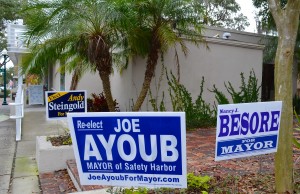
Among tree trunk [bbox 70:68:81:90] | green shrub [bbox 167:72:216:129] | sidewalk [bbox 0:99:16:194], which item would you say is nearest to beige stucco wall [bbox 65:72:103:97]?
tree trunk [bbox 70:68:81:90]

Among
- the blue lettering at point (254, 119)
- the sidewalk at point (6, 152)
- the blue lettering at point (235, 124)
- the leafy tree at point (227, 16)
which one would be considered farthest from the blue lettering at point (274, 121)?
the leafy tree at point (227, 16)

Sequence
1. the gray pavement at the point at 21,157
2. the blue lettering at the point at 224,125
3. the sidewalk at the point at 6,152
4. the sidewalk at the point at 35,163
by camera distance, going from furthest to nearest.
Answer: the sidewalk at the point at 6,152, the gray pavement at the point at 21,157, the sidewalk at the point at 35,163, the blue lettering at the point at 224,125

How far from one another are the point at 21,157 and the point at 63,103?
155 centimetres

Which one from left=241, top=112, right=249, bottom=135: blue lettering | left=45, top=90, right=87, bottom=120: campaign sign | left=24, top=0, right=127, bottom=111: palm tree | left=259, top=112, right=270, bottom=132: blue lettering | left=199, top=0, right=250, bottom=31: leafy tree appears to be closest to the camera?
left=241, top=112, right=249, bottom=135: blue lettering

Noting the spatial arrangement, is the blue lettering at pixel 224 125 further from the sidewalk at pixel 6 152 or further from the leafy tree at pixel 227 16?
the leafy tree at pixel 227 16

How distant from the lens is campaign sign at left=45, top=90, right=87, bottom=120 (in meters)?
7.10

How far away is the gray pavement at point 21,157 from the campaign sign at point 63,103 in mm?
1085

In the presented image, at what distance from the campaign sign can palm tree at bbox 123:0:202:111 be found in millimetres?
2220

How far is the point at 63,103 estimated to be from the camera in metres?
7.17

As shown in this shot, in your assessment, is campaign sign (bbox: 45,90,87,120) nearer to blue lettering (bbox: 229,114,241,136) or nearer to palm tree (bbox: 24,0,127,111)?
palm tree (bbox: 24,0,127,111)

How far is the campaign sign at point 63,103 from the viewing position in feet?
23.3

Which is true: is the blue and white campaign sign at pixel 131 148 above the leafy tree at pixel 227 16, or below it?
below

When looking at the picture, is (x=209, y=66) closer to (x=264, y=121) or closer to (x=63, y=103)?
(x=63, y=103)

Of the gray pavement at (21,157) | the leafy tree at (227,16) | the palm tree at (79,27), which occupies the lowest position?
the gray pavement at (21,157)
